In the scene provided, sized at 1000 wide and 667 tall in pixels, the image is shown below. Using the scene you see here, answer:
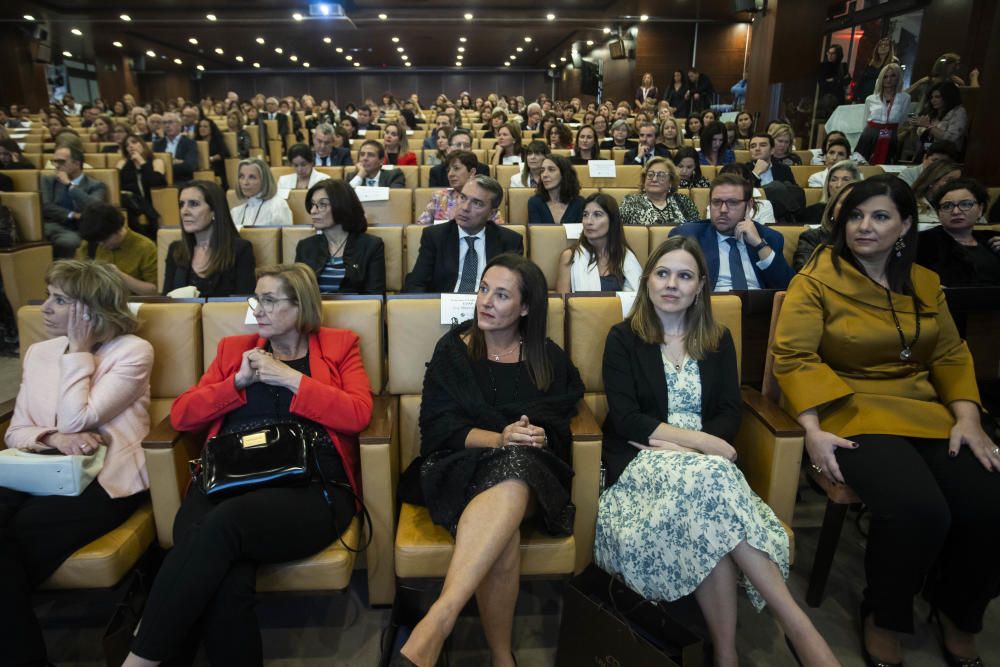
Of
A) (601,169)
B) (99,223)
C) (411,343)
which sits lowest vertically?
(411,343)

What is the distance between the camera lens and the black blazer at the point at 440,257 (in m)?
2.97

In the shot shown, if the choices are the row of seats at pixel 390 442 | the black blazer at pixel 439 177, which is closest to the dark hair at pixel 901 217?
the row of seats at pixel 390 442

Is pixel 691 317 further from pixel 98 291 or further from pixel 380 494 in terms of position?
pixel 98 291

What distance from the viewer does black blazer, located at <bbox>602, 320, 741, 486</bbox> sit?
1.84m

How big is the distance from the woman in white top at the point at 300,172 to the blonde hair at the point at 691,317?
11.2 ft

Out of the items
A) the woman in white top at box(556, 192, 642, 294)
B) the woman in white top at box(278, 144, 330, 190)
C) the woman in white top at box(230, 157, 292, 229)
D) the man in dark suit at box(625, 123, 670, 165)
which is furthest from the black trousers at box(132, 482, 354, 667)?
the man in dark suit at box(625, 123, 670, 165)

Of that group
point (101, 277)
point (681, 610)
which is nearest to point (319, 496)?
point (101, 277)

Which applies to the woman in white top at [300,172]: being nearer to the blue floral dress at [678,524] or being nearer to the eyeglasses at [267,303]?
the eyeglasses at [267,303]

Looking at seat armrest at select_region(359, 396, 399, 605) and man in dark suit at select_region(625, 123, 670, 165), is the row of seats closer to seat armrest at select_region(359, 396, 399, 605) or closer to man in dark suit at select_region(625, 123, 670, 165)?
seat armrest at select_region(359, 396, 399, 605)

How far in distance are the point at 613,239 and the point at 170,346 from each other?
6.11 feet

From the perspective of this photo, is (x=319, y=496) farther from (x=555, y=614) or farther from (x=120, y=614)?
(x=555, y=614)

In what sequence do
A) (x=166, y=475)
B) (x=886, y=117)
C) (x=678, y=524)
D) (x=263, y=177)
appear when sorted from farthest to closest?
(x=886, y=117) < (x=263, y=177) < (x=166, y=475) < (x=678, y=524)

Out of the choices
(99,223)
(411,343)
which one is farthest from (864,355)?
(99,223)

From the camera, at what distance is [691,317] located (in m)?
1.94
